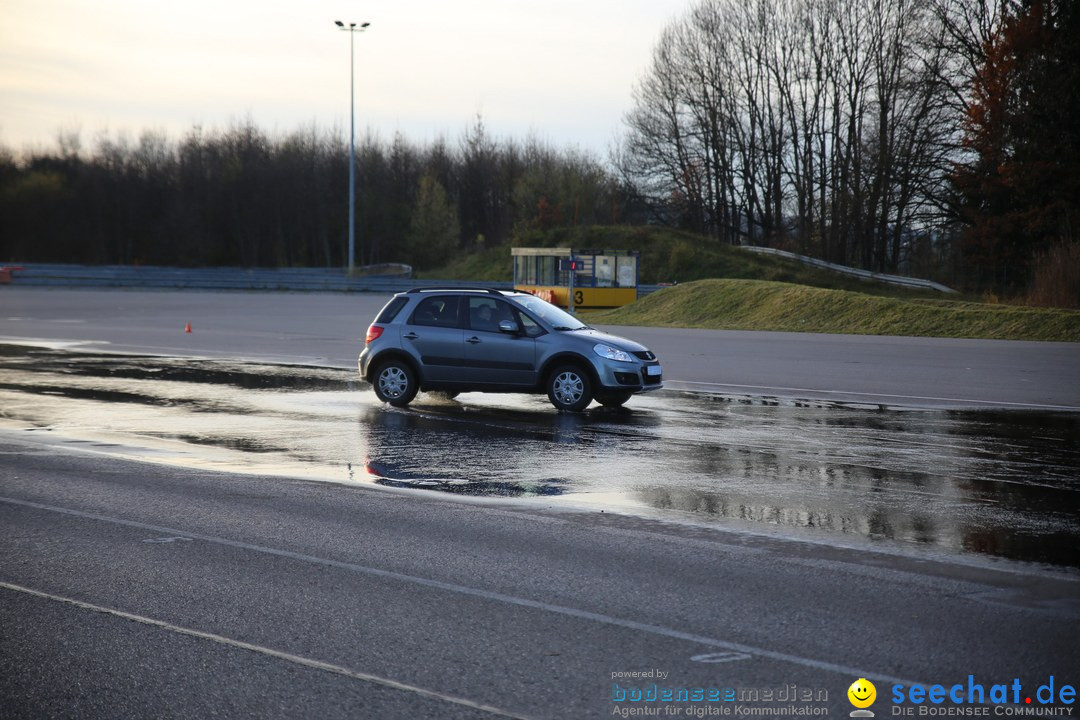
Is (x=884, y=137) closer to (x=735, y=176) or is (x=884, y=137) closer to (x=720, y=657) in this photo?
(x=735, y=176)

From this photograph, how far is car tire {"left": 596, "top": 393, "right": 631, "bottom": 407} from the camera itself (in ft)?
Answer: 49.4

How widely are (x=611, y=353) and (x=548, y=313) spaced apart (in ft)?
4.05

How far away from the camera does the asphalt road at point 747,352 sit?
1820 cm

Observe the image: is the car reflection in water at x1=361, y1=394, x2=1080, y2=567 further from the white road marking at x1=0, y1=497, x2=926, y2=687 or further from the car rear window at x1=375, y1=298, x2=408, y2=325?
the white road marking at x1=0, y1=497, x2=926, y2=687

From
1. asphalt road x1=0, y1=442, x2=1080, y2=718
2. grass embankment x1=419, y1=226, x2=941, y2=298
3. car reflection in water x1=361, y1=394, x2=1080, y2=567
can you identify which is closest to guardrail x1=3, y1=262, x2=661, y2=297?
grass embankment x1=419, y1=226, x2=941, y2=298

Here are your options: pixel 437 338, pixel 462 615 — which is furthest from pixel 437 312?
pixel 462 615

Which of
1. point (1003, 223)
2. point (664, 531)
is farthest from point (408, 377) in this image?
point (1003, 223)

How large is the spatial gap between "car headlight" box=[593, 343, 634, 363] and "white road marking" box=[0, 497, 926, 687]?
25.5ft

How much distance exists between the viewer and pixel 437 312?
15734 millimetres

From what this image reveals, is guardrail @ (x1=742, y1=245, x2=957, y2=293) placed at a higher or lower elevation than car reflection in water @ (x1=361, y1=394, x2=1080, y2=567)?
higher

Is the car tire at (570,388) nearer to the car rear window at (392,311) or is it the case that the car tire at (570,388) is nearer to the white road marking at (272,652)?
the car rear window at (392,311)

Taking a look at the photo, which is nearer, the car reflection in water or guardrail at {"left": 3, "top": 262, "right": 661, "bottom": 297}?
the car reflection in water

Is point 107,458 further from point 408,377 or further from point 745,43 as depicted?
point 745,43

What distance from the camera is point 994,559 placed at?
7234mm
